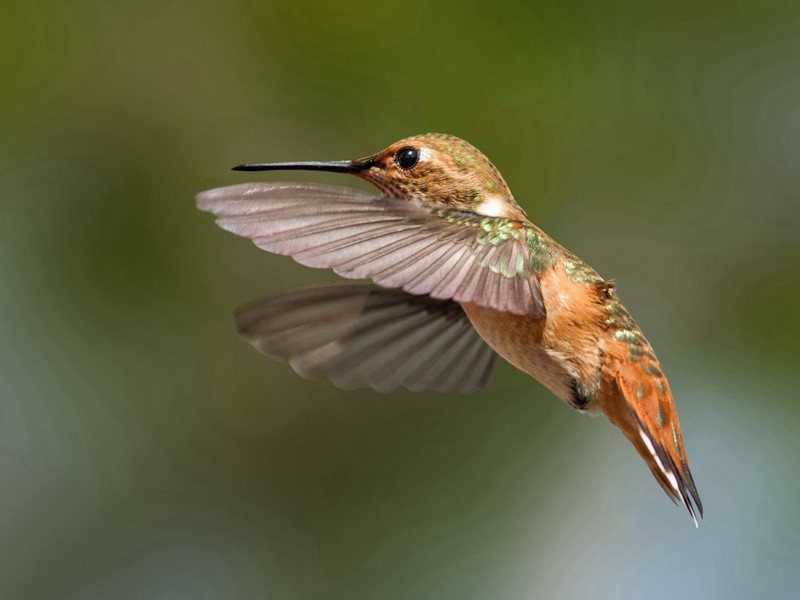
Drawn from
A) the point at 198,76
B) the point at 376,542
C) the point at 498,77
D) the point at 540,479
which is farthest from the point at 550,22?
the point at 376,542

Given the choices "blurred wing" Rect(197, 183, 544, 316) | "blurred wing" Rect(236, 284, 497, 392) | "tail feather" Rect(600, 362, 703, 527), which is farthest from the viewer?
"blurred wing" Rect(236, 284, 497, 392)

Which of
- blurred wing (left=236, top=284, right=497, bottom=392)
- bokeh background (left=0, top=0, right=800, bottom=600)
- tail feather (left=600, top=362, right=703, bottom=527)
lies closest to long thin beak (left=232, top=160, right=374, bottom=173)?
blurred wing (left=236, top=284, right=497, bottom=392)

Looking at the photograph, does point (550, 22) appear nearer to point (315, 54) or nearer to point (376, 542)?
point (315, 54)

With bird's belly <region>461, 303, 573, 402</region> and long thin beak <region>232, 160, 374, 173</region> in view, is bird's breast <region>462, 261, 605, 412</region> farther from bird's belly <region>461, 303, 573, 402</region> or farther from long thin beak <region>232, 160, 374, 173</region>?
long thin beak <region>232, 160, 374, 173</region>

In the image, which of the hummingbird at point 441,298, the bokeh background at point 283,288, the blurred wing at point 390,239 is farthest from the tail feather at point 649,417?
the bokeh background at point 283,288

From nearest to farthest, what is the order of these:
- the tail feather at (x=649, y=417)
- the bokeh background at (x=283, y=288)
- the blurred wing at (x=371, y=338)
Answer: the tail feather at (x=649, y=417)
the blurred wing at (x=371, y=338)
the bokeh background at (x=283, y=288)

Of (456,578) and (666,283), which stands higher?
(666,283)

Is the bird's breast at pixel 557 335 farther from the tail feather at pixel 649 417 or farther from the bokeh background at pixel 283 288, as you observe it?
the bokeh background at pixel 283 288

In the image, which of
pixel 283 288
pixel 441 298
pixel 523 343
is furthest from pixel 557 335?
pixel 283 288

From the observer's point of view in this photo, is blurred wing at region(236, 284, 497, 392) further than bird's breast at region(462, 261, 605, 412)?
Yes
